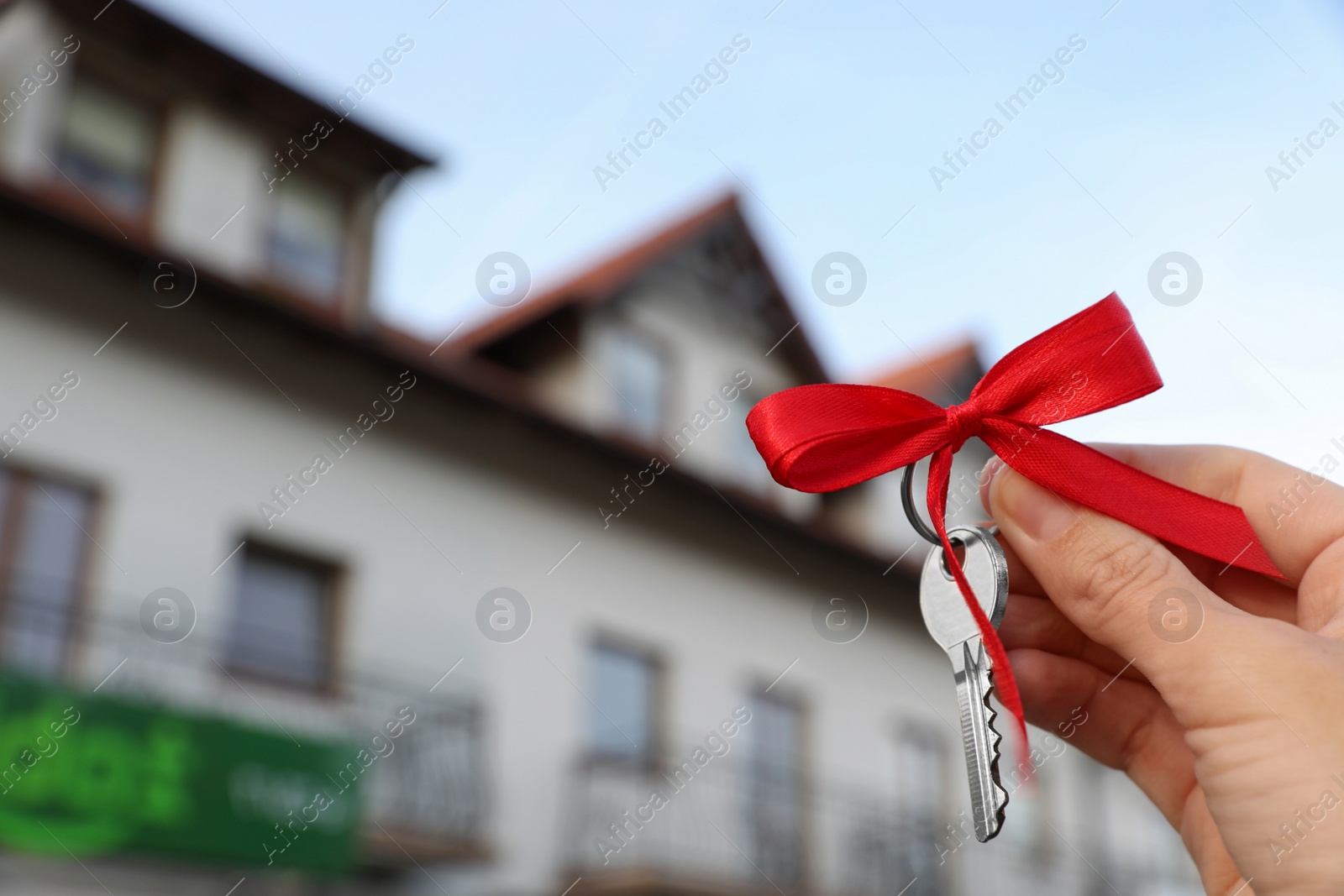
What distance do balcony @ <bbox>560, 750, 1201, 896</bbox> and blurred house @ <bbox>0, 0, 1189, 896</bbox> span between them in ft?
0.15

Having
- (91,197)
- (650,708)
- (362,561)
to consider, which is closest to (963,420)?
(362,561)

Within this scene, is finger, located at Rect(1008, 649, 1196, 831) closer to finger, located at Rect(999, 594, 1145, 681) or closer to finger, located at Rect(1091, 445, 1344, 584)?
finger, located at Rect(999, 594, 1145, 681)

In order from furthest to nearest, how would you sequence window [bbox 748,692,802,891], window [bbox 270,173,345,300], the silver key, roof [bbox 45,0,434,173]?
window [bbox 748,692,802,891] → window [bbox 270,173,345,300] → roof [bbox 45,0,434,173] → the silver key

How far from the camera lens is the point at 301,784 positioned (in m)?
9.45

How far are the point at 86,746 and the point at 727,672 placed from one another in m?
7.46

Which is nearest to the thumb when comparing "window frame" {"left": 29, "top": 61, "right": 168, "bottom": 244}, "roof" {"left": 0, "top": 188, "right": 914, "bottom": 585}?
"roof" {"left": 0, "top": 188, "right": 914, "bottom": 585}

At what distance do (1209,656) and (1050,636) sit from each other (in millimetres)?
382

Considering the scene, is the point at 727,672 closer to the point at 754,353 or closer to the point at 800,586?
the point at 800,586

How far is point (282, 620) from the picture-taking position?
35.5 ft

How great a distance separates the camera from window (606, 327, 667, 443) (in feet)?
48.4

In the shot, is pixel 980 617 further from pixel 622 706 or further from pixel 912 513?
pixel 622 706

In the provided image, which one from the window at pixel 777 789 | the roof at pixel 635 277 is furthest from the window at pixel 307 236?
the window at pixel 777 789

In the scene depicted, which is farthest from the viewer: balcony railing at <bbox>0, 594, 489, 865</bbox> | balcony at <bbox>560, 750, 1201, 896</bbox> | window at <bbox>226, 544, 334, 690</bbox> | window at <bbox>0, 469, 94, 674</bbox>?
balcony at <bbox>560, 750, 1201, 896</bbox>

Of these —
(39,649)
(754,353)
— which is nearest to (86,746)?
(39,649)
